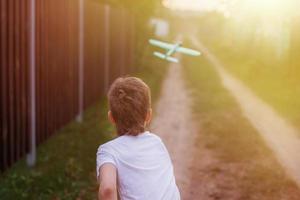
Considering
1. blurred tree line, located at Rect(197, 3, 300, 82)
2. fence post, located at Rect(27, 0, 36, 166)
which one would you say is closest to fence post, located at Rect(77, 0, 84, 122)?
fence post, located at Rect(27, 0, 36, 166)

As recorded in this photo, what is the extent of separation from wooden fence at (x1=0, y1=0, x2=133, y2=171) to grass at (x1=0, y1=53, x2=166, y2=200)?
18 centimetres

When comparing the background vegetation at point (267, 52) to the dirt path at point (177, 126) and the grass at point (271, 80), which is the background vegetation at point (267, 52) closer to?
the grass at point (271, 80)

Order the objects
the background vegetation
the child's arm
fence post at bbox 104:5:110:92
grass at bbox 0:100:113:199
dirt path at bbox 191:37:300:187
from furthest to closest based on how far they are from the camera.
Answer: the background vegetation → fence post at bbox 104:5:110:92 → dirt path at bbox 191:37:300:187 → grass at bbox 0:100:113:199 → the child's arm

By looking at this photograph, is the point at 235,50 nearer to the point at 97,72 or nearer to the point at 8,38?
the point at 97,72

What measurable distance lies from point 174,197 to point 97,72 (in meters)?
8.33

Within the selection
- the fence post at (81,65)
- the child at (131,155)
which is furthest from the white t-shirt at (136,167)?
the fence post at (81,65)

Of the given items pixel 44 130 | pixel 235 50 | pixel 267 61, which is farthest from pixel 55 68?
pixel 235 50

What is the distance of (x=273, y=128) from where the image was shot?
9.25m

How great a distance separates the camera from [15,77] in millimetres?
5805

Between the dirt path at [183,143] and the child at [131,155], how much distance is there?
120 inches

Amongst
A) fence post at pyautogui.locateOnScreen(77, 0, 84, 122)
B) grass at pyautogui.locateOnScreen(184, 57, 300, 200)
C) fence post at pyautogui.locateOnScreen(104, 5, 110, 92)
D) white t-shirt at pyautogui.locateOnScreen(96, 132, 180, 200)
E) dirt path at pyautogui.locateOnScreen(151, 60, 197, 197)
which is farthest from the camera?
fence post at pyautogui.locateOnScreen(104, 5, 110, 92)

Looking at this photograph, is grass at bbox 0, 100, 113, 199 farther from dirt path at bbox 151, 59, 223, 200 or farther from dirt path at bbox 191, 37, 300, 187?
dirt path at bbox 191, 37, 300, 187

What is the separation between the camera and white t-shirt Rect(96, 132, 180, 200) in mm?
2549

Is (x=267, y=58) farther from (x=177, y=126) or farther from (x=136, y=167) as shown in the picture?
(x=136, y=167)
